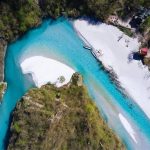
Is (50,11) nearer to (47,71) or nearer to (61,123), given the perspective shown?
(47,71)

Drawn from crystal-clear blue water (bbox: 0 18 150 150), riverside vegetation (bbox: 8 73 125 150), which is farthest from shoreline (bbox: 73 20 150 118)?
riverside vegetation (bbox: 8 73 125 150)

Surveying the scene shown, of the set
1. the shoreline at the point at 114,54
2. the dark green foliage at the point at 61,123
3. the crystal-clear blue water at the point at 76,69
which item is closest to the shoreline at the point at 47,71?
the crystal-clear blue water at the point at 76,69

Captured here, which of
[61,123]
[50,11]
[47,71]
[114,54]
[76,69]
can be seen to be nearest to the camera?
[61,123]

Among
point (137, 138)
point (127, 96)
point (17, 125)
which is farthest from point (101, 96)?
point (17, 125)

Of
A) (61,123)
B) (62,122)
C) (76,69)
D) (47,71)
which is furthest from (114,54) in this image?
(61,123)

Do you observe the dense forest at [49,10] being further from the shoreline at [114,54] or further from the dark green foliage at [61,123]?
the dark green foliage at [61,123]

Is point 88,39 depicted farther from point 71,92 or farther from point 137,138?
point 137,138
